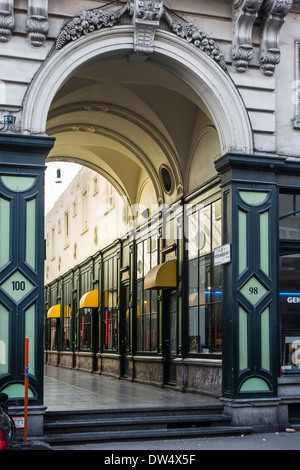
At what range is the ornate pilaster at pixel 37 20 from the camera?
13.0 metres

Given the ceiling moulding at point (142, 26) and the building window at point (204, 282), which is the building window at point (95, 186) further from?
the ceiling moulding at point (142, 26)

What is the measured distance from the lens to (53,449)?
11.6m

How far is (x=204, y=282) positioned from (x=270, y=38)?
211 inches

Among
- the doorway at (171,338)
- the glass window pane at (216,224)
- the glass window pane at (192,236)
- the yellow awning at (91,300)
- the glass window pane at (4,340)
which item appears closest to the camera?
the glass window pane at (4,340)

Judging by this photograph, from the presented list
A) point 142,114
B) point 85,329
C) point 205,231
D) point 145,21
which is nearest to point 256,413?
point 205,231

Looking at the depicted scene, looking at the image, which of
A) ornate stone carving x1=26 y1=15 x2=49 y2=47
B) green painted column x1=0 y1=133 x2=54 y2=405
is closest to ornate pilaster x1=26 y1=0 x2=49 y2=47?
ornate stone carving x1=26 y1=15 x2=49 y2=47

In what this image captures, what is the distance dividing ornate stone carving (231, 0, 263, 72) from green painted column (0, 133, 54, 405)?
398 cm

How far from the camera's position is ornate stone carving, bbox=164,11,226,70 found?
1404 cm

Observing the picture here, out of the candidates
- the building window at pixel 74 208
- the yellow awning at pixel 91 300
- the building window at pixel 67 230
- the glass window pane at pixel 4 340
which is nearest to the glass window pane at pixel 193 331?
the glass window pane at pixel 4 340

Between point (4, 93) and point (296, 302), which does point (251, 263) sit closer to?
point (296, 302)

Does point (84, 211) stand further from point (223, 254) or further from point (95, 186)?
point (223, 254)

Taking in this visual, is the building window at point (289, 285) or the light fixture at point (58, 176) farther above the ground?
the light fixture at point (58, 176)

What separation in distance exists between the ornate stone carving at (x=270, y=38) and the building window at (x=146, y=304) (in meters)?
7.41

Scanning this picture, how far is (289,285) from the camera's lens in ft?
47.8
